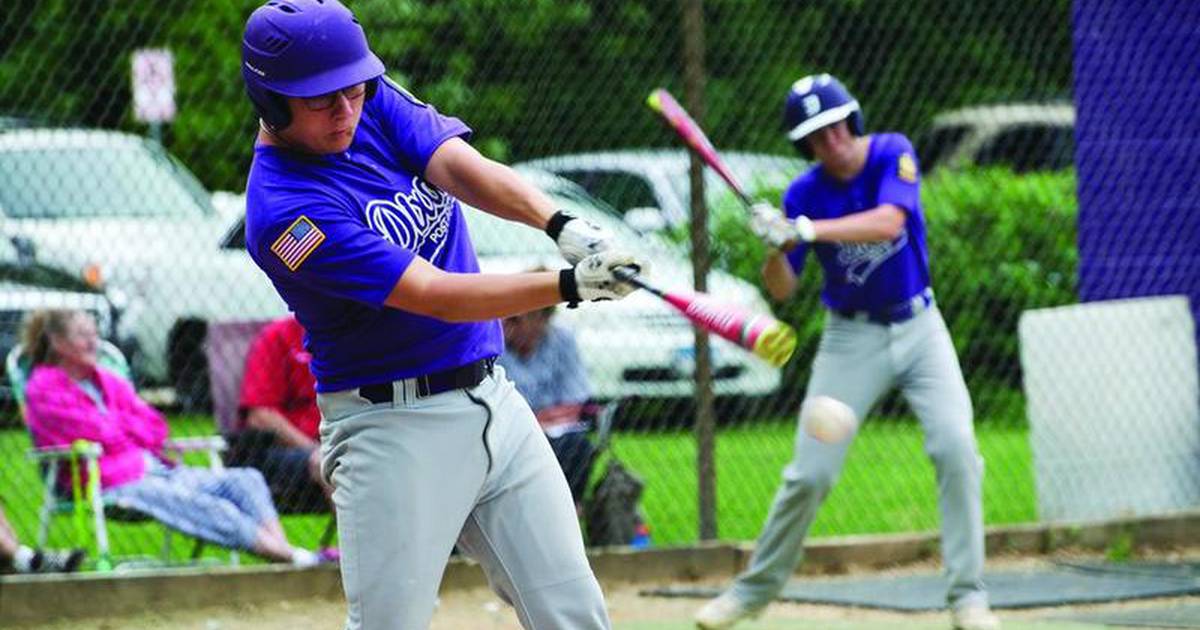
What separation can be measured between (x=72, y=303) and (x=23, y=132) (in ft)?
3.87

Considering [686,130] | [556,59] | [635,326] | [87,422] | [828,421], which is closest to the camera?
[828,421]

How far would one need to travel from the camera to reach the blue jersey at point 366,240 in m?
4.13

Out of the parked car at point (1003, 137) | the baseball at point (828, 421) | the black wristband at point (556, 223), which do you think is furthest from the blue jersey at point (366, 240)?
the parked car at point (1003, 137)

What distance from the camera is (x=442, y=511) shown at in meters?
4.29

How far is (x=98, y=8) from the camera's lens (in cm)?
753

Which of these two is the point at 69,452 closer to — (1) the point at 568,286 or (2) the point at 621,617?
(2) the point at 621,617

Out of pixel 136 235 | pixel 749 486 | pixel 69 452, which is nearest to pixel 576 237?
pixel 69 452

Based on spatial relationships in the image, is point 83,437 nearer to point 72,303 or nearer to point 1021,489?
point 72,303

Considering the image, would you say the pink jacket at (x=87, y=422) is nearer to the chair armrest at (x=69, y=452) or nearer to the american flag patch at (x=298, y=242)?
the chair armrest at (x=69, y=452)

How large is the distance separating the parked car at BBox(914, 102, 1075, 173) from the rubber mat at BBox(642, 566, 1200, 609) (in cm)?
294

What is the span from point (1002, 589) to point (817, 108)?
2164 millimetres

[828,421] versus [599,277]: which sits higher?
[599,277]

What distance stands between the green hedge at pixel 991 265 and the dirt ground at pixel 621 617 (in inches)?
132

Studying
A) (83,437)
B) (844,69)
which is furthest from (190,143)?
(844,69)
